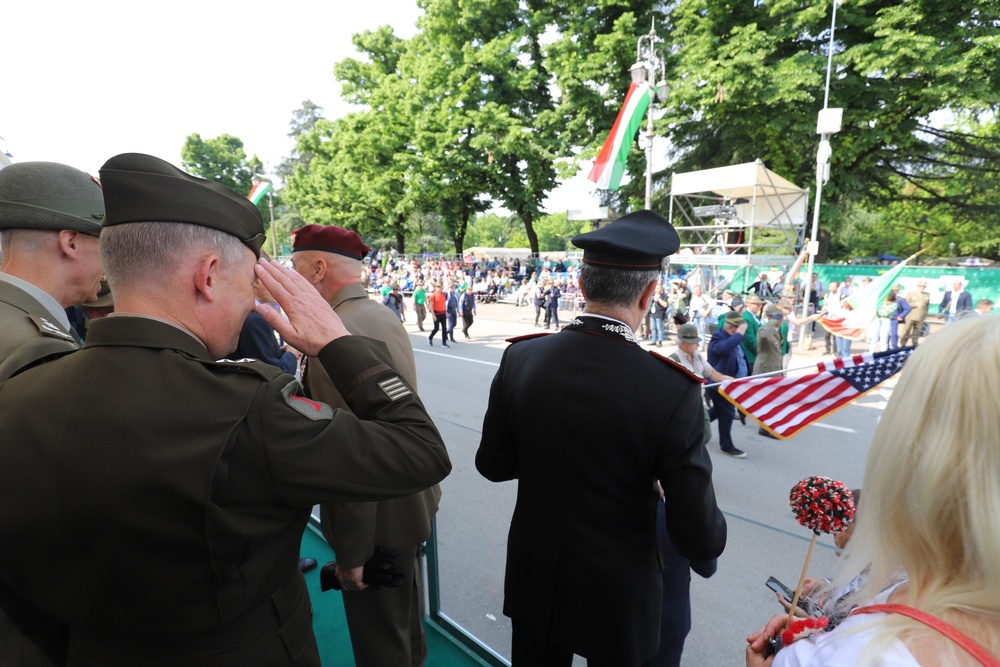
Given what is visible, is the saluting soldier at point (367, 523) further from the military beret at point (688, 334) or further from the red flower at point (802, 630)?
the military beret at point (688, 334)

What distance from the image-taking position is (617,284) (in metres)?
1.67

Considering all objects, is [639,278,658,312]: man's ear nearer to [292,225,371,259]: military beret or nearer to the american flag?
[292,225,371,259]: military beret

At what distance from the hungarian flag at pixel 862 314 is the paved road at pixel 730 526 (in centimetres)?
122

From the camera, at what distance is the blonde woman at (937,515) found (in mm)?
736

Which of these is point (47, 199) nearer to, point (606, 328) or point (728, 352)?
point (606, 328)

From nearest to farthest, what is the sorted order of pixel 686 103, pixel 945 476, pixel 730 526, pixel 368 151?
pixel 945 476 < pixel 730 526 < pixel 686 103 < pixel 368 151

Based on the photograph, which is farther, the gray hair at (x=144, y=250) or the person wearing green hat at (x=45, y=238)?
the person wearing green hat at (x=45, y=238)

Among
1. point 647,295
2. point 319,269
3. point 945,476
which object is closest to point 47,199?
point 319,269

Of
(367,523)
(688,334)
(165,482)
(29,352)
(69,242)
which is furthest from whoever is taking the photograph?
(688,334)

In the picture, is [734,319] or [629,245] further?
[734,319]

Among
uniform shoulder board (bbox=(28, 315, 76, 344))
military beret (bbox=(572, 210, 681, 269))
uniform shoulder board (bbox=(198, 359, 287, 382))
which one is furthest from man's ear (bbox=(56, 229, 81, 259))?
military beret (bbox=(572, 210, 681, 269))

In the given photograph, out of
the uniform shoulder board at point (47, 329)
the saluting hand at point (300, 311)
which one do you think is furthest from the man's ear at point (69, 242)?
the saluting hand at point (300, 311)

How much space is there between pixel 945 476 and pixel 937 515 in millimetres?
71

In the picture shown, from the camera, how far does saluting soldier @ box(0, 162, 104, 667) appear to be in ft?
5.32
